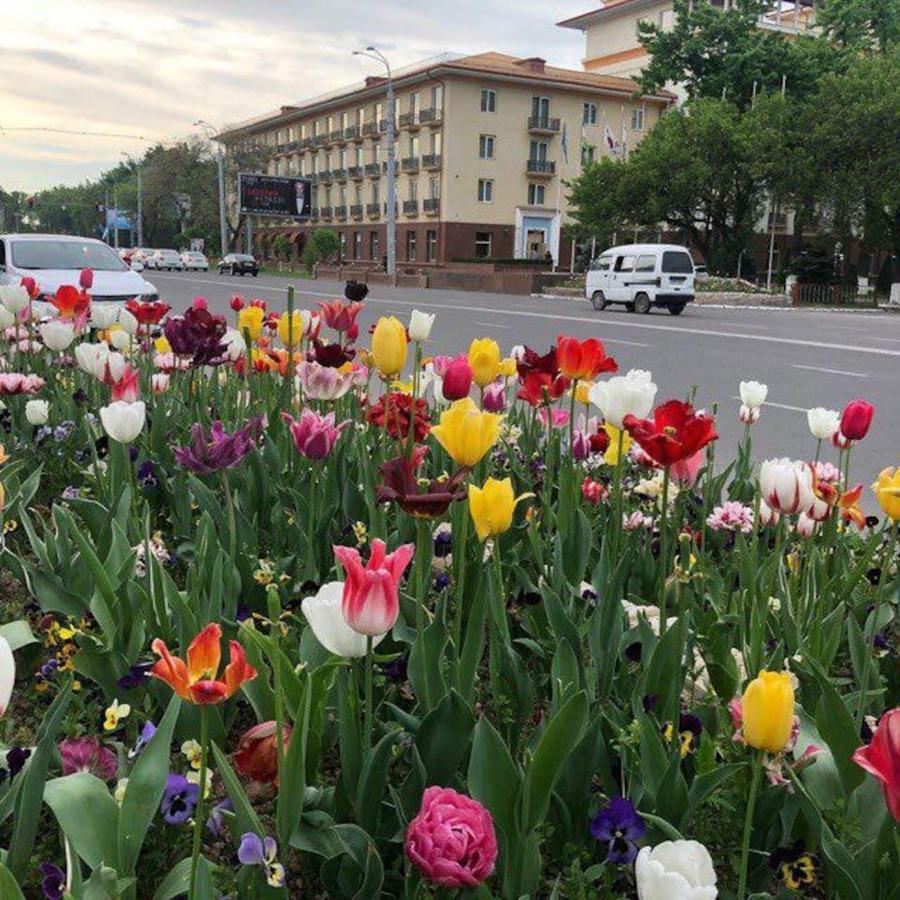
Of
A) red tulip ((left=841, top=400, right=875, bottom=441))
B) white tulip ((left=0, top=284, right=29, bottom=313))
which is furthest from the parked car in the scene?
red tulip ((left=841, top=400, right=875, bottom=441))

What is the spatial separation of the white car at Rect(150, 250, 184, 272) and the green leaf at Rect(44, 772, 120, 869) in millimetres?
61242

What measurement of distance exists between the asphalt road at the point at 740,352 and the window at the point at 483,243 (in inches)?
1212

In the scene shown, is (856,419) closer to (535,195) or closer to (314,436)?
(314,436)

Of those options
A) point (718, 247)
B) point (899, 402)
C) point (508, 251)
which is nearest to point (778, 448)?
point (899, 402)

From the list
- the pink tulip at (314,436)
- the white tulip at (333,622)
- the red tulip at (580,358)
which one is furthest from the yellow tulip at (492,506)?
the red tulip at (580,358)

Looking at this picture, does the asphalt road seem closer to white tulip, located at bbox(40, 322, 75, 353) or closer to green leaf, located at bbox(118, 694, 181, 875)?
white tulip, located at bbox(40, 322, 75, 353)

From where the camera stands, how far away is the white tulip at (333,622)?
5.00 ft

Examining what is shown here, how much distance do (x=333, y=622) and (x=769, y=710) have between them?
2.01ft

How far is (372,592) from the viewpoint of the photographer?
1.38 meters

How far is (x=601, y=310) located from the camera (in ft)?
92.8

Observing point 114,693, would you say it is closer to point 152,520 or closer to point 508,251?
point 152,520

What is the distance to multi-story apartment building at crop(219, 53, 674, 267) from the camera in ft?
187

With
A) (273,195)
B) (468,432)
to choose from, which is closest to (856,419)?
(468,432)

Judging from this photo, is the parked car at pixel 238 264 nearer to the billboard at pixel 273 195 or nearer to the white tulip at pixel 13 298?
the billboard at pixel 273 195
